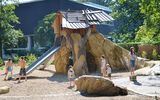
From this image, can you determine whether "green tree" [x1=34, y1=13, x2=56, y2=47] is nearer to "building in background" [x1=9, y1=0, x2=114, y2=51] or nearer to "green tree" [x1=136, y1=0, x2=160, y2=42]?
"building in background" [x1=9, y1=0, x2=114, y2=51]

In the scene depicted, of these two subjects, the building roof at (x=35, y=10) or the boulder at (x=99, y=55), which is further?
the building roof at (x=35, y=10)

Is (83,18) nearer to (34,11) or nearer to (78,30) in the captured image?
(78,30)

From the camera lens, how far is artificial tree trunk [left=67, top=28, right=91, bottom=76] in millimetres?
14609

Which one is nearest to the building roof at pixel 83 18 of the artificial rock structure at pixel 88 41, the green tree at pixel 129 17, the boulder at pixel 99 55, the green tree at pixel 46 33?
the artificial rock structure at pixel 88 41

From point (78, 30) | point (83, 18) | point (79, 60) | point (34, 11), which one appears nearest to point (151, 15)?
point (83, 18)

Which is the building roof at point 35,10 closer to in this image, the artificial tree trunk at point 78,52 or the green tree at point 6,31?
the green tree at point 6,31

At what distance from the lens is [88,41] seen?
16.5 meters

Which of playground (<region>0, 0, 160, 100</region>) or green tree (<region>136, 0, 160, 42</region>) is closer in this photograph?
playground (<region>0, 0, 160, 100</region>)

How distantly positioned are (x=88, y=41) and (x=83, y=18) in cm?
170

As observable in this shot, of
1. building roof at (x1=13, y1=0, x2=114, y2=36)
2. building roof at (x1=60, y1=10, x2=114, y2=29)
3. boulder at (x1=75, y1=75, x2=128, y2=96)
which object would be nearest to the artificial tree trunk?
building roof at (x1=60, y1=10, x2=114, y2=29)

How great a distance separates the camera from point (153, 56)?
2048 cm

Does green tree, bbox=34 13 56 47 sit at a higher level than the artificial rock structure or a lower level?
higher

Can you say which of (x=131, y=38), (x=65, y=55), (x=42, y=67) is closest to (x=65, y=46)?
(x=65, y=55)

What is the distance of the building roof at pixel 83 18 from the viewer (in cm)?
1542
